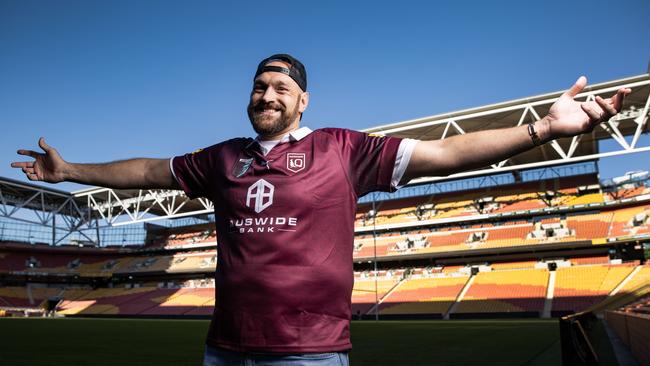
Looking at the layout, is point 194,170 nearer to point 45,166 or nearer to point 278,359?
point 45,166

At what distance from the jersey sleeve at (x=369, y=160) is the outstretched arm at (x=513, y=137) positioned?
0.12 metres

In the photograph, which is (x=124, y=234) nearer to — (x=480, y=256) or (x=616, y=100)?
(x=480, y=256)

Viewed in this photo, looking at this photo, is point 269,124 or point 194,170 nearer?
point 269,124

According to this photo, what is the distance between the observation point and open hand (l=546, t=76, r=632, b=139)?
185 centimetres

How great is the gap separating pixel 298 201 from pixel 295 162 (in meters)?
0.21

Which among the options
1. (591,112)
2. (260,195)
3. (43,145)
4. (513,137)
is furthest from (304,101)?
(43,145)

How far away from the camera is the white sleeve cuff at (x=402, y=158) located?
2.11 m

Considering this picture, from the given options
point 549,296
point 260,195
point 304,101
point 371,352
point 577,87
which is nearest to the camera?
point 577,87

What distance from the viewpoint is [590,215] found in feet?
126

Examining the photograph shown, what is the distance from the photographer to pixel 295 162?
2150mm

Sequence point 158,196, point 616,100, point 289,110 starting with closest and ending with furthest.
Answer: point 616,100, point 289,110, point 158,196

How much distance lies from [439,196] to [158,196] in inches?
1113

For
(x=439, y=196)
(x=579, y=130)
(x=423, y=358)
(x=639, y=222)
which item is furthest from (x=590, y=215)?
(x=579, y=130)

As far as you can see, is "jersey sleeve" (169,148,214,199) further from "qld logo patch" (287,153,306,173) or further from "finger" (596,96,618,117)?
"finger" (596,96,618,117)
